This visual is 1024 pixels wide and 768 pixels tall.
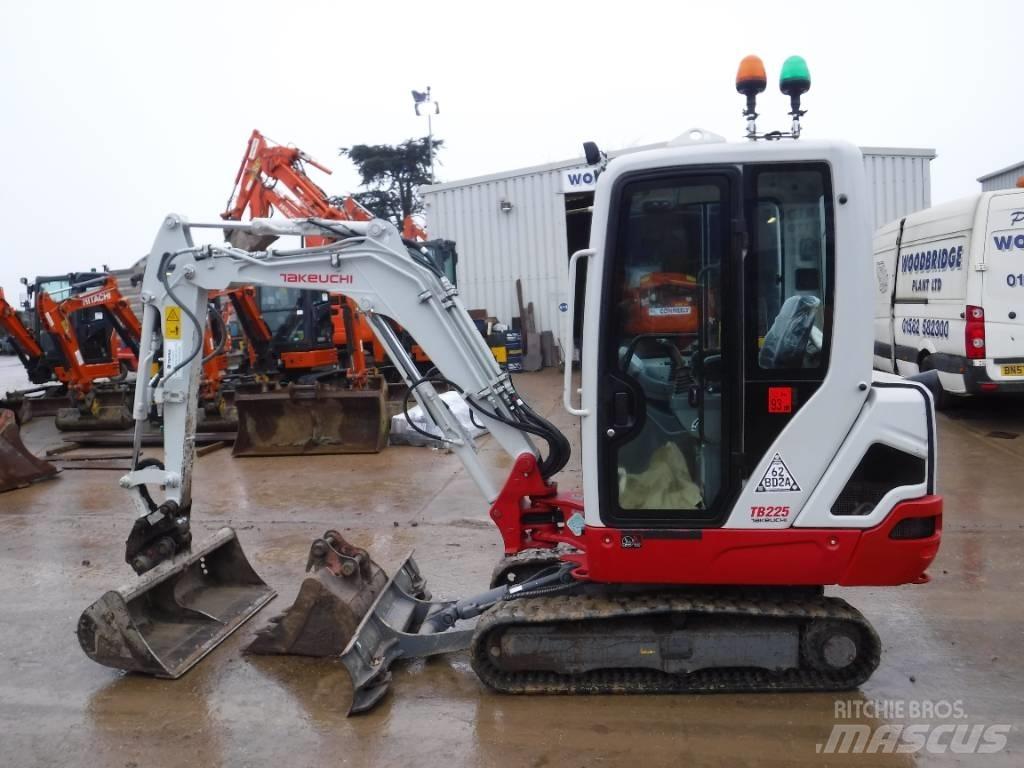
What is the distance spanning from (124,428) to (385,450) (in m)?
5.43

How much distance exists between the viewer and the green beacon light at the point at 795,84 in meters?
3.78

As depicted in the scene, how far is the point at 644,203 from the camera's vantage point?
3.53 metres

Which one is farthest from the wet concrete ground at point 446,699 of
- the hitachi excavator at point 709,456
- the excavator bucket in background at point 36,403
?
the excavator bucket in background at point 36,403

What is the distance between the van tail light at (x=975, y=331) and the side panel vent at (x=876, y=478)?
6739mm

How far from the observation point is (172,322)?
15.0ft

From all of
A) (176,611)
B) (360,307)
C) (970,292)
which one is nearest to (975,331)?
(970,292)

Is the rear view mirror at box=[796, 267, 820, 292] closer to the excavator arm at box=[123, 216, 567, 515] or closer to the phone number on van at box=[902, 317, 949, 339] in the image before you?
the excavator arm at box=[123, 216, 567, 515]

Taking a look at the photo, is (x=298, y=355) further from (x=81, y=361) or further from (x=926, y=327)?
(x=926, y=327)

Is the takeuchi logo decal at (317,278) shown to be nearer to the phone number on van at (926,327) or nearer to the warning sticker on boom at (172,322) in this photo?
the warning sticker on boom at (172,322)

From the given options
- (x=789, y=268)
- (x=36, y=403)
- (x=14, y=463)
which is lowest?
(x=14, y=463)

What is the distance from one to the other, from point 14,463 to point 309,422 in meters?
3.36

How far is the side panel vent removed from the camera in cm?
356

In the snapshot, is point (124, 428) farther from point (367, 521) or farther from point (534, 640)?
point (534, 640)

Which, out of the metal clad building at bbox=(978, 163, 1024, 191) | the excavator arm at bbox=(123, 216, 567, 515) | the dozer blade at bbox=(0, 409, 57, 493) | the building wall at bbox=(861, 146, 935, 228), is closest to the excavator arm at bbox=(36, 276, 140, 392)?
the dozer blade at bbox=(0, 409, 57, 493)
